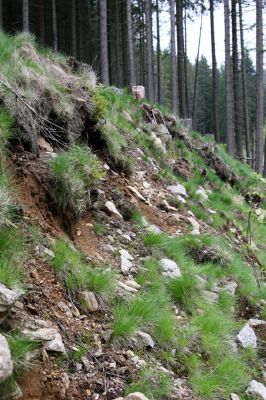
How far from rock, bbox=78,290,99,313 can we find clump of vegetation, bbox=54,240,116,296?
0.07 meters

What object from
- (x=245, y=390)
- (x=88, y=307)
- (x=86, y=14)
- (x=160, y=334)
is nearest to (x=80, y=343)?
(x=88, y=307)

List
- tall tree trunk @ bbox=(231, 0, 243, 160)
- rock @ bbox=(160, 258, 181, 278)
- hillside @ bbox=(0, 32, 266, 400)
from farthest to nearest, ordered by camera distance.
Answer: tall tree trunk @ bbox=(231, 0, 243, 160) < rock @ bbox=(160, 258, 181, 278) < hillside @ bbox=(0, 32, 266, 400)

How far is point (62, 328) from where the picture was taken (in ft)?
9.84

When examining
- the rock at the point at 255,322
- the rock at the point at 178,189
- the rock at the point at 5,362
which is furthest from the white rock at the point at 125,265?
the rock at the point at 178,189

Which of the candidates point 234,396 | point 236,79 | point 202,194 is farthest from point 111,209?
point 236,79

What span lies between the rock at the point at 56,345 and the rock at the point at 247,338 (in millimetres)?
2043

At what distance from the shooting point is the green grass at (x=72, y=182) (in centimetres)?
420

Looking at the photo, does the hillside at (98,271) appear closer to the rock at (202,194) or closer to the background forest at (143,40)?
the rock at (202,194)

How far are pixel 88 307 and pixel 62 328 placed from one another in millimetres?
394

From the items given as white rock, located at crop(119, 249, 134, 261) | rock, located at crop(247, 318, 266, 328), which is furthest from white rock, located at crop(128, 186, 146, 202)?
rock, located at crop(247, 318, 266, 328)

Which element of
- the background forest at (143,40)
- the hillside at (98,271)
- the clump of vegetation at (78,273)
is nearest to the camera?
the hillside at (98,271)

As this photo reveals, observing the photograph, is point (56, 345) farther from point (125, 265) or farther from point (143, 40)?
point (143, 40)

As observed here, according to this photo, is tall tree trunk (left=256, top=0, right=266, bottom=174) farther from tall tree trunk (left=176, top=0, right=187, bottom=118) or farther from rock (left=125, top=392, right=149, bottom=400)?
rock (left=125, top=392, right=149, bottom=400)

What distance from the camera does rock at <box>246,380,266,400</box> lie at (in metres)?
3.49
